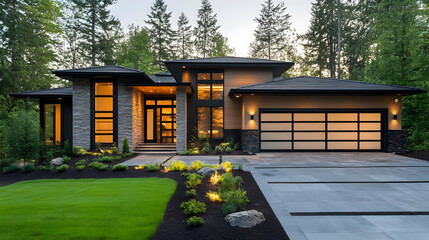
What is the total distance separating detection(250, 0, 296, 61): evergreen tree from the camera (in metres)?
27.9

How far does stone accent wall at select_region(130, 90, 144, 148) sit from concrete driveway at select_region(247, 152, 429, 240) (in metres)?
7.36

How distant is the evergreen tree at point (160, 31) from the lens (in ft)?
96.2

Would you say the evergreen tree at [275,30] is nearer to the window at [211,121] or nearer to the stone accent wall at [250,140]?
the window at [211,121]

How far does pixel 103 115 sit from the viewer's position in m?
11.3

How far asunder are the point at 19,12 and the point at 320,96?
24.2 m

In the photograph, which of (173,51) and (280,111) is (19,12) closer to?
(173,51)

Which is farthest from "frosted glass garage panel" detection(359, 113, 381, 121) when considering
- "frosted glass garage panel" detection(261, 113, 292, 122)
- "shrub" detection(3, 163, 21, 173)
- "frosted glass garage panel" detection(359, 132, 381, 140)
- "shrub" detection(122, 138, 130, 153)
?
"shrub" detection(3, 163, 21, 173)

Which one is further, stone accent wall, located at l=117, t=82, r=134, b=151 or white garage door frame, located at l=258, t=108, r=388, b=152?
white garage door frame, located at l=258, t=108, r=388, b=152

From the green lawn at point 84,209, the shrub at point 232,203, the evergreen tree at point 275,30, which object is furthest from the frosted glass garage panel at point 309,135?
the evergreen tree at point 275,30

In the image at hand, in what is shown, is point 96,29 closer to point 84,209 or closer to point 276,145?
point 276,145

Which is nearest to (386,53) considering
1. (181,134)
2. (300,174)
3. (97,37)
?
(300,174)

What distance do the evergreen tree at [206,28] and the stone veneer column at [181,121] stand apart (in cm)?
1993

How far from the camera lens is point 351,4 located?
23.5 metres

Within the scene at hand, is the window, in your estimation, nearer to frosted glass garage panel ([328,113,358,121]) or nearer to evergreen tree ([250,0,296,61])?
frosted glass garage panel ([328,113,358,121])
